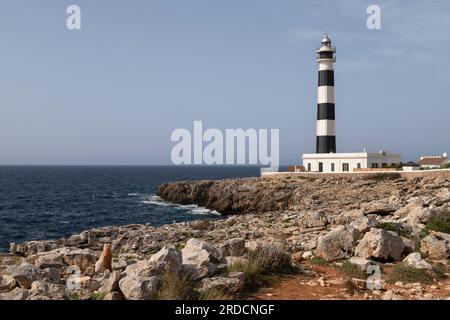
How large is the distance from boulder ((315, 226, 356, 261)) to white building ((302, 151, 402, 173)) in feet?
136

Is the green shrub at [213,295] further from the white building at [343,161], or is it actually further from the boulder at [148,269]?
the white building at [343,161]

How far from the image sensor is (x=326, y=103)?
178ft

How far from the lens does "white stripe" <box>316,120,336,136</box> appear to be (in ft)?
179

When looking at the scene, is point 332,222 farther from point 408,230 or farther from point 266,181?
point 266,181

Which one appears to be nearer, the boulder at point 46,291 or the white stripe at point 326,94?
the boulder at point 46,291

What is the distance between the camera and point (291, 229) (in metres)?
21.6

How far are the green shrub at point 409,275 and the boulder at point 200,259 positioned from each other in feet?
13.9

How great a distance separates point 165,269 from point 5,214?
160 ft

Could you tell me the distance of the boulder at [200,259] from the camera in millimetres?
9039

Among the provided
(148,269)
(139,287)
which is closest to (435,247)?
(148,269)

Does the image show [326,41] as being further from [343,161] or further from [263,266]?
[263,266]

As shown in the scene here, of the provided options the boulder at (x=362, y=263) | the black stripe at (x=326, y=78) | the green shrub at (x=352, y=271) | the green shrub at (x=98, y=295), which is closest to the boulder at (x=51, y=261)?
the green shrub at (x=98, y=295)

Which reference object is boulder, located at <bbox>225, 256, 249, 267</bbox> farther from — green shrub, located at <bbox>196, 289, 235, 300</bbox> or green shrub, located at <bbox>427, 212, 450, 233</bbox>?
green shrub, located at <bbox>427, 212, 450, 233</bbox>

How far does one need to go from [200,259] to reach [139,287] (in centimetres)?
207
